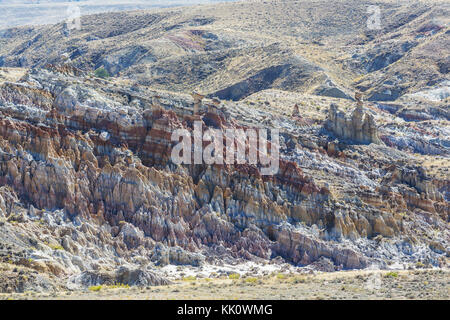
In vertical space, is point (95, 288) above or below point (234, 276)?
above

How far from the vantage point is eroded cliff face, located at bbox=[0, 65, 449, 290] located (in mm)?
67000

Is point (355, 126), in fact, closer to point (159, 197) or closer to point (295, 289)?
point (159, 197)

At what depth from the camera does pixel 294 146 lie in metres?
84.8

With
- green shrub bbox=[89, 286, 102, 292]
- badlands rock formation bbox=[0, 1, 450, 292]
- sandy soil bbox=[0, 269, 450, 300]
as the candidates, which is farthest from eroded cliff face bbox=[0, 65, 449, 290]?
sandy soil bbox=[0, 269, 450, 300]

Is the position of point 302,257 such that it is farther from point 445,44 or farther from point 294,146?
point 445,44

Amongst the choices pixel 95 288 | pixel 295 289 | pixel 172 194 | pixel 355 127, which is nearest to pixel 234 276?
pixel 295 289

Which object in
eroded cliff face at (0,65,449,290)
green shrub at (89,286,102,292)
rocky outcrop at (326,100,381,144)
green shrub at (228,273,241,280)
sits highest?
rocky outcrop at (326,100,381,144)

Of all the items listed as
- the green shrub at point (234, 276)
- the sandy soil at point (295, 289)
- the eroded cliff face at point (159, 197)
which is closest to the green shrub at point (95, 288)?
the sandy soil at point (295, 289)

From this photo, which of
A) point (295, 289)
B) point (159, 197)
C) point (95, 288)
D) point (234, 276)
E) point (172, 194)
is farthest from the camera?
point (172, 194)

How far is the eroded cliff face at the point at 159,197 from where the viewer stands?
220 ft

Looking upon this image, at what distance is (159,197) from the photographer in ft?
234

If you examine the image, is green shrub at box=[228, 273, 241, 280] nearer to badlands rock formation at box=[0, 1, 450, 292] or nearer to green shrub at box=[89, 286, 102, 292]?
badlands rock formation at box=[0, 1, 450, 292]

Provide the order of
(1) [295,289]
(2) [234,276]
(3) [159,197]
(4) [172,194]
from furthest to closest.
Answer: (4) [172,194] → (3) [159,197] → (2) [234,276] → (1) [295,289]

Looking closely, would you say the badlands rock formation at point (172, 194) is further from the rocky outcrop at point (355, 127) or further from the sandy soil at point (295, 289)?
the sandy soil at point (295, 289)
